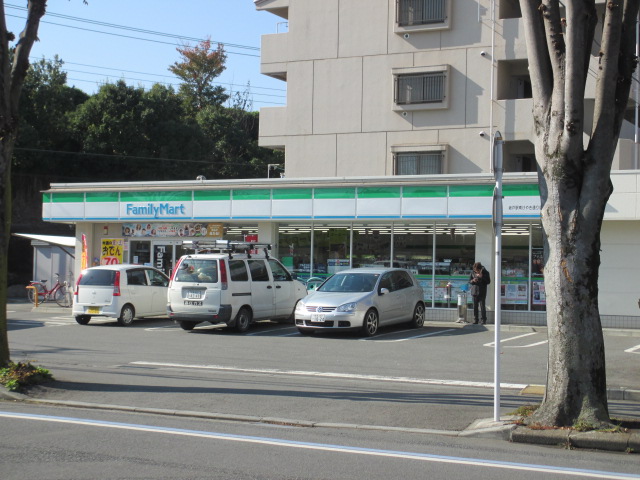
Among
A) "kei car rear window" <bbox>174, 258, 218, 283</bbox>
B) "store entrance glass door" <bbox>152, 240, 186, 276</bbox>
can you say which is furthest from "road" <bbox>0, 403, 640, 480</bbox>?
"store entrance glass door" <bbox>152, 240, 186, 276</bbox>

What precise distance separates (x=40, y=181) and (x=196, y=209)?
1791 cm

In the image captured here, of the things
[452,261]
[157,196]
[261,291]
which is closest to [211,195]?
[157,196]

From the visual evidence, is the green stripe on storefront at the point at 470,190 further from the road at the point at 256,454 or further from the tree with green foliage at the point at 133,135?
the tree with green foliage at the point at 133,135

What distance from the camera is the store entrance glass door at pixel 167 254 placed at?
27.4m

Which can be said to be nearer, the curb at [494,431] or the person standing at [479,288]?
the curb at [494,431]

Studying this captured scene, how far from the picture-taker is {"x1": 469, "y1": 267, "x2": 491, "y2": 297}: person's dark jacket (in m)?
21.8

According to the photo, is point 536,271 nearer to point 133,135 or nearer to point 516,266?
point 516,266

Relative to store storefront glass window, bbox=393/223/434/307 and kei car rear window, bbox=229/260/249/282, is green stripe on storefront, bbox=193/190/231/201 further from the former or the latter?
kei car rear window, bbox=229/260/249/282

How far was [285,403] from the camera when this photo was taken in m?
10.4

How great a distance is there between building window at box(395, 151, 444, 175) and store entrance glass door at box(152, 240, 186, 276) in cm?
810

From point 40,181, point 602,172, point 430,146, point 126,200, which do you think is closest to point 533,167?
point 430,146

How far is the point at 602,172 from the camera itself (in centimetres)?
854

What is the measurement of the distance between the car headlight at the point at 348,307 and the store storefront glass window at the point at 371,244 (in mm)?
6248

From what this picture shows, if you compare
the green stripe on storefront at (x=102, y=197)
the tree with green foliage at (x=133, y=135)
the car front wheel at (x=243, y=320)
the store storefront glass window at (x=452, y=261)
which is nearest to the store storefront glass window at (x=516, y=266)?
the store storefront glass window at (x=452, y=261)
